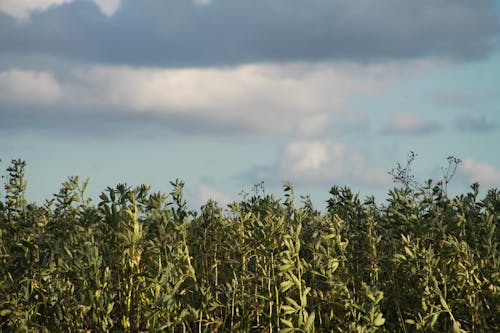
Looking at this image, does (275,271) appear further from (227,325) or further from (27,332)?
(27,332)

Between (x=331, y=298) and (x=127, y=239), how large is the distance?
4.36 feet

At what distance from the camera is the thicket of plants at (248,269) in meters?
4.36

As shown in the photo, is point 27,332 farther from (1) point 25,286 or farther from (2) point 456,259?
(2) point 456,259

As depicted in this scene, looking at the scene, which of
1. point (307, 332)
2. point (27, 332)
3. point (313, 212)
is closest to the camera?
point (307, 332)

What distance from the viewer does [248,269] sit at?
16.2ft

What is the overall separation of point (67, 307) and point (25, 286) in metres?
0.40

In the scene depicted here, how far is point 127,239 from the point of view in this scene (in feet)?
14.9

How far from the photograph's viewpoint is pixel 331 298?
14.7 feet

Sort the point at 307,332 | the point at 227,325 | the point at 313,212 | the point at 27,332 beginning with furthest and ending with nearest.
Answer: the point at 313,212, the point at 227,325, the point at 27,332, the point at 307,332

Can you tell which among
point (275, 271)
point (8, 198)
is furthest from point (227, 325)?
point (8, 198)

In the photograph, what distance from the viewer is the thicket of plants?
4.36 meters

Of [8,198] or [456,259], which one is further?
[8,198]

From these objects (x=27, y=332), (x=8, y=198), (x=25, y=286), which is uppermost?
(x=8, y=198)

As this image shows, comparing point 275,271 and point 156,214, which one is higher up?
point 156,214
